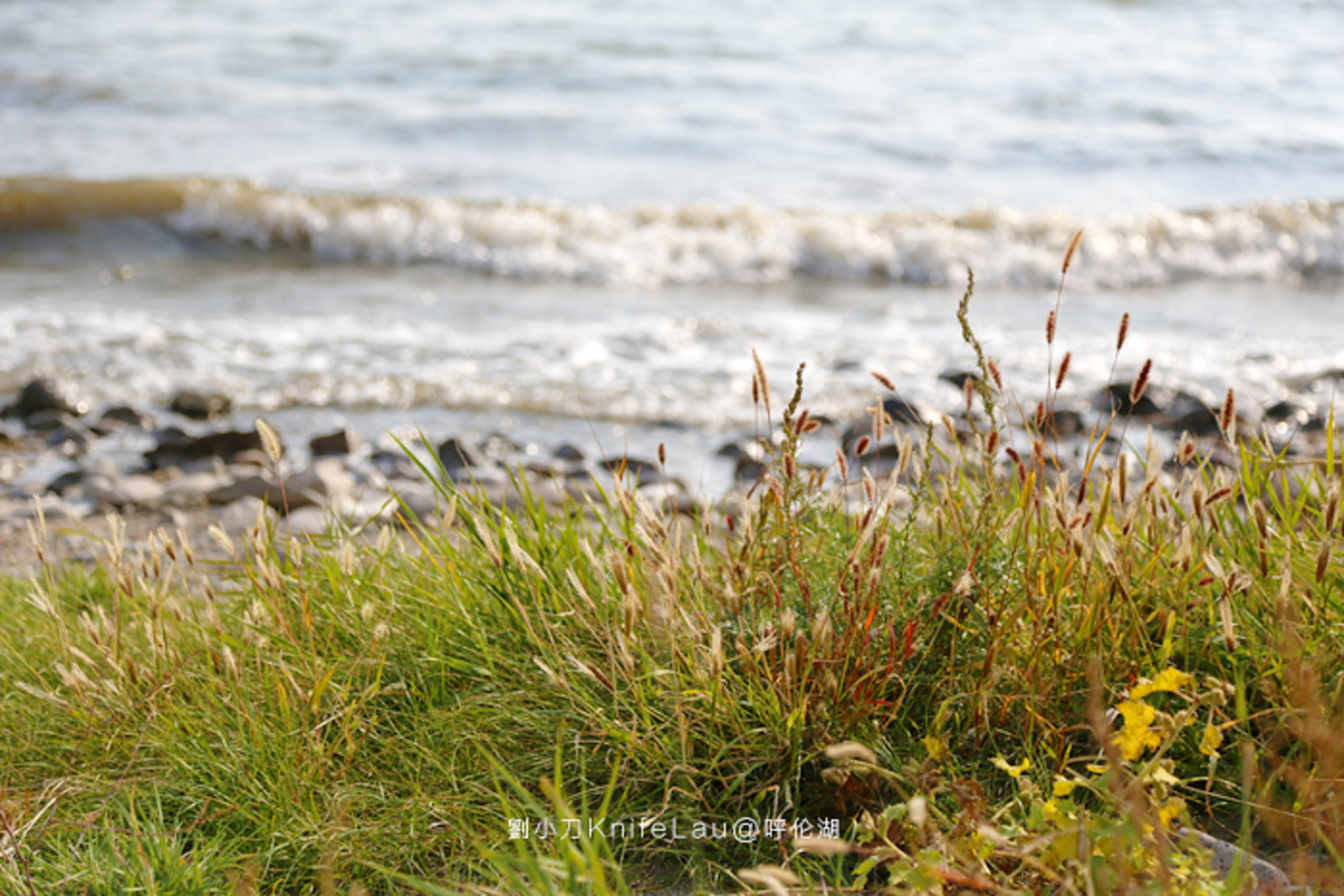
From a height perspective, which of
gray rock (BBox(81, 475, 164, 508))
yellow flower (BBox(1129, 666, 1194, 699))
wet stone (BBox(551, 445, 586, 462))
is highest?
yellow flower (BBox(1129, 666, 1194, 699))

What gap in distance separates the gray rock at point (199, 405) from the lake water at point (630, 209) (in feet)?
1.13

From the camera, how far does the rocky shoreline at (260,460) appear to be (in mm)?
4938

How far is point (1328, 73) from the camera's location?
60.6ft

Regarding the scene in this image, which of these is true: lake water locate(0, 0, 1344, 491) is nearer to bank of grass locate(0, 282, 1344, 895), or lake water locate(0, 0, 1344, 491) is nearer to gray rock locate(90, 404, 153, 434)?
gray rock locate(90, 404, 153, 434)

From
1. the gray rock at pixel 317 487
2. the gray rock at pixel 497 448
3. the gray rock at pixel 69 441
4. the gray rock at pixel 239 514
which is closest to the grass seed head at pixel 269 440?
the gray rock at pixel 239 514

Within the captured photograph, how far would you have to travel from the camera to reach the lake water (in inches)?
291

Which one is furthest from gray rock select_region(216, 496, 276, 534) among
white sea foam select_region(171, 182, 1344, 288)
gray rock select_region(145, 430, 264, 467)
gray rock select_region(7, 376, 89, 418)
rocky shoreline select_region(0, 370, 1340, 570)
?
white sea foam select_region(171, 182, 1344, 288)

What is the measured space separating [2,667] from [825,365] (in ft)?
18.1

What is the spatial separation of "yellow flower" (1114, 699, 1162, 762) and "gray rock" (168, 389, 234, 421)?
6.01m

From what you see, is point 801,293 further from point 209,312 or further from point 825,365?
point 209,312

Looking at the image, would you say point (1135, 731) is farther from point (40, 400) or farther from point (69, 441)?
point (40, 400)

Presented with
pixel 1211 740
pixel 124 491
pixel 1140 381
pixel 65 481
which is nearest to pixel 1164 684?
pixel 1211 740

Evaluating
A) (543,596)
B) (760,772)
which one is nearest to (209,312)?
(543,596)

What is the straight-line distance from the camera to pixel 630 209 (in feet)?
37.4
